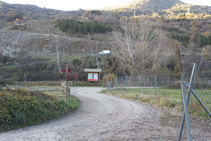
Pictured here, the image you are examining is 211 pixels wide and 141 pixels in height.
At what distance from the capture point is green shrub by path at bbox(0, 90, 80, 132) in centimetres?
682

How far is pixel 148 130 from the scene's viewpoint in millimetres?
6328

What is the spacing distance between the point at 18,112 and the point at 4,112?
1.76 feet

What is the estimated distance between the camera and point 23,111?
24.6 feet

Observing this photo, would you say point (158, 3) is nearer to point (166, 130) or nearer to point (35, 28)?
point (35, 28)

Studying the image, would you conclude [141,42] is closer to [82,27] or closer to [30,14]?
[82,27]

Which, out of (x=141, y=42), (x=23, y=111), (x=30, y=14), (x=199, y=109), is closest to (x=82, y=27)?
(x=141, y=42)

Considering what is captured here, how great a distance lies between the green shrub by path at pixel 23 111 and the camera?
6816 mm

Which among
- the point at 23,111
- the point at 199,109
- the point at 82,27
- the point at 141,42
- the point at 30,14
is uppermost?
the point at 30,14

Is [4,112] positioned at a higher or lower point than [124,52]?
lower

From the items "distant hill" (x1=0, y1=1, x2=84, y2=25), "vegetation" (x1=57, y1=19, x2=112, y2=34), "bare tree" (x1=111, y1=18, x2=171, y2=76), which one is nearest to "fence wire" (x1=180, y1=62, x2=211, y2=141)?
"bare tree" (x1=111, y1=18, x2=171, y2=76)

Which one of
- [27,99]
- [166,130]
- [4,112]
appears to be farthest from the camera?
[27,99]

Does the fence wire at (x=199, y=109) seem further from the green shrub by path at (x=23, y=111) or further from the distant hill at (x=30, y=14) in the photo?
the distant hill at (x=30, y=14)

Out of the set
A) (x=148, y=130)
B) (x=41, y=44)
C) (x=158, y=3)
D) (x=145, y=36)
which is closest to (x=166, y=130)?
(x=148, y=130)

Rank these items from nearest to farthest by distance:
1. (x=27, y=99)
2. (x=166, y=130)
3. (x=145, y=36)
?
(x=166, y=130) < (x=27, y=99) < (x=145, y=36)
